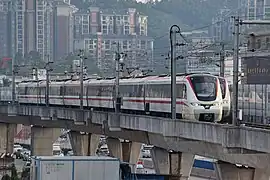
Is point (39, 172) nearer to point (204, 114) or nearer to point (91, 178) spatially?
point (91, 178)

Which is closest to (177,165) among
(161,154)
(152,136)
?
(161,154)

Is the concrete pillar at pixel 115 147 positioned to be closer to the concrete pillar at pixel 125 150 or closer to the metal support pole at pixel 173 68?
the concrete pillar at pixel 125 150

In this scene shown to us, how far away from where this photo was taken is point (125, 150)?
6444 cm

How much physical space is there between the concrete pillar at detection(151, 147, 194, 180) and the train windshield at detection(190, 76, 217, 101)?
9432mm

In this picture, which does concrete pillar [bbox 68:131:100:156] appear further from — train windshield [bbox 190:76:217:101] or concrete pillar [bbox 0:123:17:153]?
train windshield [bbox 190:76:217:101]

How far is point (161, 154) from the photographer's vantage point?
5234 centimetres

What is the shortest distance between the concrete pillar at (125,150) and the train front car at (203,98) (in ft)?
68.4

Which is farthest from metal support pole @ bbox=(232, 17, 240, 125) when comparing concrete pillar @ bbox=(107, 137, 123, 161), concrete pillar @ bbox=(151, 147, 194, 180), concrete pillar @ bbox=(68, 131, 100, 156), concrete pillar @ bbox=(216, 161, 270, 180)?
concrete pillar @ bbox=(68, 131, 100, 156)

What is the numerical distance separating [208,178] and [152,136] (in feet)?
152

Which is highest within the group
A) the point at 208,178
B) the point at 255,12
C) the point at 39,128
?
the point at 255,12

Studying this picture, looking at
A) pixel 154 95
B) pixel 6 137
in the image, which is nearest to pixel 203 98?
pixel 154 95

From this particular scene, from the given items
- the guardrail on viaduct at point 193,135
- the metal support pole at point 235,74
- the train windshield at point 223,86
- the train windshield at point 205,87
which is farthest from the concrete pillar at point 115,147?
the metal support pole at point 235,74

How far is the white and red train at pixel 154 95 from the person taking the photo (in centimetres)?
4212

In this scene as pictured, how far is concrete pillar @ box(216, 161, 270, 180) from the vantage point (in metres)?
39.4
